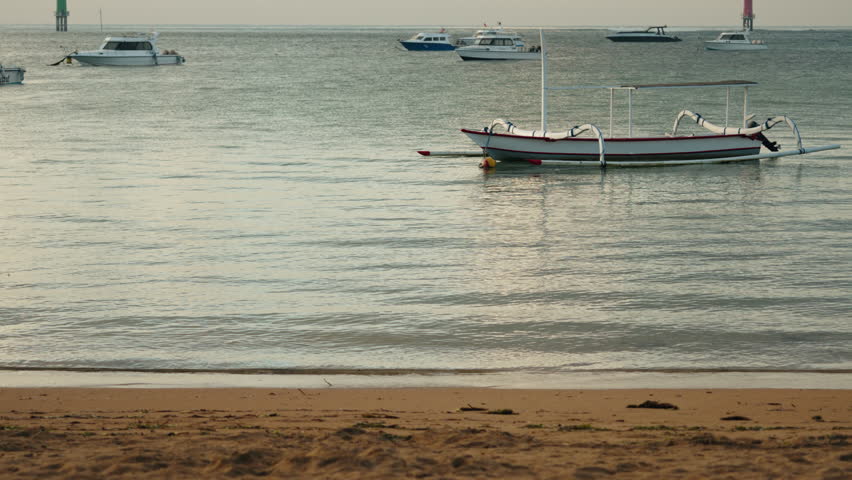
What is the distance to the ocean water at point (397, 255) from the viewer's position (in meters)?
12.8

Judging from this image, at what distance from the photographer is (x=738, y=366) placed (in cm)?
1181

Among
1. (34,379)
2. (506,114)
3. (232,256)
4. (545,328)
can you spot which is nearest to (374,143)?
(506,114)

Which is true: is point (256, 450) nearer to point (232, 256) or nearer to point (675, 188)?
point (232, 256)

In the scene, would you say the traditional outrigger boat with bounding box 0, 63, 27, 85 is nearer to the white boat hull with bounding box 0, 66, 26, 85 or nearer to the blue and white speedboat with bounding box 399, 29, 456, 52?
the white boat hull with bounding box 0, 66, 26, 85

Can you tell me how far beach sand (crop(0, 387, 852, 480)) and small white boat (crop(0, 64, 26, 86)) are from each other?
7008 cm

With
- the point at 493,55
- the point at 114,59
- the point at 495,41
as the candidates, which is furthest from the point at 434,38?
the point at 114,59

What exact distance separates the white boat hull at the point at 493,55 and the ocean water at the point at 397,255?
75936 mm

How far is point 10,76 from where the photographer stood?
248 ft

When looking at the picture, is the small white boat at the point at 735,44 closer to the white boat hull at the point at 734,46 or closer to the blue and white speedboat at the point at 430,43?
the white boat hull at the point at 734,46

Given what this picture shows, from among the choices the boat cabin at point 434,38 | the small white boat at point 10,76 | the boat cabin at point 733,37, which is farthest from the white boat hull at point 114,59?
the boat cabin at point 733,37

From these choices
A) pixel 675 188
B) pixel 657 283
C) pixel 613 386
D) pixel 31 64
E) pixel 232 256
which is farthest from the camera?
pixel 31 64

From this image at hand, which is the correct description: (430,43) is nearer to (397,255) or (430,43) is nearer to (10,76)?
(10,76)

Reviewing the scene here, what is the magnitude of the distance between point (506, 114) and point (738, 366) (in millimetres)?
43100

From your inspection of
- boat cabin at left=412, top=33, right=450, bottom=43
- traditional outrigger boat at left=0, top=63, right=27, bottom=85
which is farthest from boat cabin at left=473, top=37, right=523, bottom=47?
traditional outrigger boat at left=0, top=63, right=27, bottom=85
